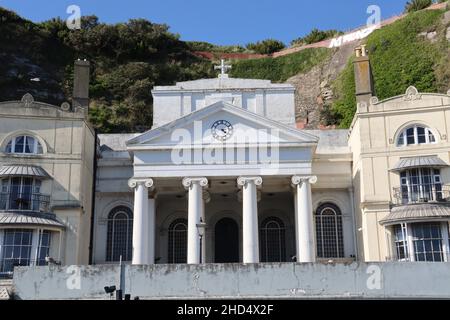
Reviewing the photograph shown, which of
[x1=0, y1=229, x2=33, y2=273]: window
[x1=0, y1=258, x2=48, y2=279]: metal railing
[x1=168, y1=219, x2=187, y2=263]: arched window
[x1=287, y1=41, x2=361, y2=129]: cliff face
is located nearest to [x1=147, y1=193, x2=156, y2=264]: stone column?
[x1=168, y1=219, x2=187, y2=263]: arched window

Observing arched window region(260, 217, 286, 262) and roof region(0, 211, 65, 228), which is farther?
arched window region(260, 217, 286, 262)

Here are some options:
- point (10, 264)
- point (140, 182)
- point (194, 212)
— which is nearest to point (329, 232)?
point (194, 212)

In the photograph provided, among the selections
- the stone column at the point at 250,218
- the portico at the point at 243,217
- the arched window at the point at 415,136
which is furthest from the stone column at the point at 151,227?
the arched window at the point at 415,136

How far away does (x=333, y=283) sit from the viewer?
2314 cm

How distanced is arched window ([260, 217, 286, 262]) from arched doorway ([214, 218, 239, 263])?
1554 mm

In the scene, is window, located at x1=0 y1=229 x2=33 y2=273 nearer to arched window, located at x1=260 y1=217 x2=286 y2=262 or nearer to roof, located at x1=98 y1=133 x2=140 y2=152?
roof, located at x1=98 y1=133 x2=140 y2=152

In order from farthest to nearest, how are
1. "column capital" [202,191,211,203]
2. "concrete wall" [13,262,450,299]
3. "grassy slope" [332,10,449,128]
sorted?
"grassy slope" [332,10,449,128] → "column capital" [202,191,211,203] → "concrete wall" [13,262,450,299]

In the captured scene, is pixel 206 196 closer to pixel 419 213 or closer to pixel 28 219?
pixel 28 219

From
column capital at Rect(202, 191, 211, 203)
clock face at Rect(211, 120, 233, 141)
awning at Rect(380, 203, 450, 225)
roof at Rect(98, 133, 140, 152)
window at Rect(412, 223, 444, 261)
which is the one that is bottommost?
window at Rect(412, 223, 444, 261)

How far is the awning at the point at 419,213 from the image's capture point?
97.4 feet

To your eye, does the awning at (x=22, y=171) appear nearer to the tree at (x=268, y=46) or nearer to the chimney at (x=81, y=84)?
the chimney at (x=81, y=84)

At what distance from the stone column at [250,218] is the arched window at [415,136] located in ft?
25.1

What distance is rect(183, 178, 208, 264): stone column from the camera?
1225 inches
